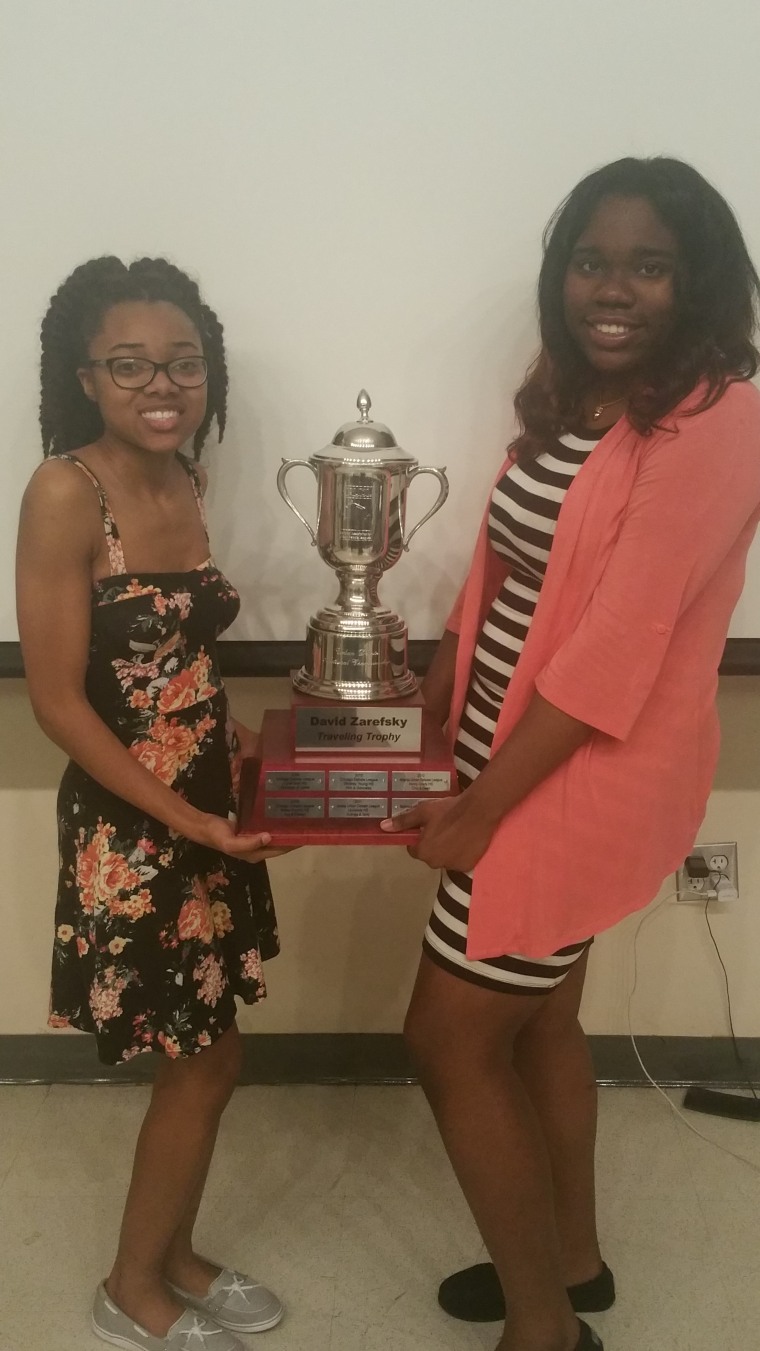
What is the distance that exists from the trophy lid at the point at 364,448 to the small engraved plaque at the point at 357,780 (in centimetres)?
35

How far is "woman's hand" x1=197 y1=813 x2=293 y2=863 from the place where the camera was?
0.98 metres

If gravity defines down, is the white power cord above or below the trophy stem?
below

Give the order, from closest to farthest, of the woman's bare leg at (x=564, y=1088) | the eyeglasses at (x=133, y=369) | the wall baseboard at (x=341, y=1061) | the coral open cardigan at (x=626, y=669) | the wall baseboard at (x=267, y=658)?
1. the coral open cardigan at (x=626, y=669)
2. the eyeglasses at (x=133, y=369)
3. the woman's bare leg at (x=564, y=1088)
4. the wall baseboard at (x=267, y=658)
5. the wall baseboard at (x=341, y=1061)

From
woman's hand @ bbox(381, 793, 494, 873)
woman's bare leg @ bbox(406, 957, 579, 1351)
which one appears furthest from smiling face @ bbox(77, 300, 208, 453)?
woman's bare leg @ bbox(406, 957, 579, 1351)

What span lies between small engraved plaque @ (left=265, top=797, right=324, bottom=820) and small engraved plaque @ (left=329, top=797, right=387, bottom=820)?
14 mm

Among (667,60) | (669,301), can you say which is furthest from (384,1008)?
(667,60)

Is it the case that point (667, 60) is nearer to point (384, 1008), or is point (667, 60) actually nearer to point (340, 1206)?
point (384, 1008)

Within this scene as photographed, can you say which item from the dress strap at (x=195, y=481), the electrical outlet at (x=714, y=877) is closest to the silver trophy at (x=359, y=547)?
the dress strap at (x=195, y=481)

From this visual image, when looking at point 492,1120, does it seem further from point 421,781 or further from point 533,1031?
point 421,781

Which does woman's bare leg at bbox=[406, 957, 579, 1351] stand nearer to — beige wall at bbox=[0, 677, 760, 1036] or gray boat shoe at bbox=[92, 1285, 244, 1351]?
gray boat shoe at bbox=[92, 1285, 244, 1351]

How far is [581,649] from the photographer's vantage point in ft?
2.93

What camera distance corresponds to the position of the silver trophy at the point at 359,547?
3.56 feet

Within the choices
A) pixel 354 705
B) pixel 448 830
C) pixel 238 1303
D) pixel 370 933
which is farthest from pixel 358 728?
pixel 238 1303

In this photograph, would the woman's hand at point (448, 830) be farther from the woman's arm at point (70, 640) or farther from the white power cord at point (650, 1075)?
the white power cord at point (650, 1075)
